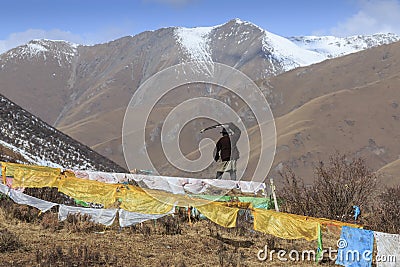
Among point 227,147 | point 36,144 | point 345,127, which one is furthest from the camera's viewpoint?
point 345,127

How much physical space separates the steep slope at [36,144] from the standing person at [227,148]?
58.0 feet

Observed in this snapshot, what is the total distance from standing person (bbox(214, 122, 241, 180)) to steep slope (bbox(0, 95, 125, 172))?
1767 centimetres

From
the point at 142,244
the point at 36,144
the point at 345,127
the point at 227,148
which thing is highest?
the point at 345,127

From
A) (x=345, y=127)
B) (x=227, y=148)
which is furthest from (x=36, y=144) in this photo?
(x=345, y=127)

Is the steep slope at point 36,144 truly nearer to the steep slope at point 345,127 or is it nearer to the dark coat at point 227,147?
the dark coat at point 227,147

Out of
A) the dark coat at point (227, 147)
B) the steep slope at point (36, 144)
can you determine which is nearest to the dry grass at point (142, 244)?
the dark coat at point (227, 147)

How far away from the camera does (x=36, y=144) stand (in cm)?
4047

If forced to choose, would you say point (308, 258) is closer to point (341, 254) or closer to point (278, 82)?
point (341, 254)

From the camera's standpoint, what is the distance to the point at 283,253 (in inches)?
527

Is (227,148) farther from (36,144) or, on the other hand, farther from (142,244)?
(36,144)

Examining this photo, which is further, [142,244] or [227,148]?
[227,148]

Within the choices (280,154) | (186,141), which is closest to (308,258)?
(280,154)

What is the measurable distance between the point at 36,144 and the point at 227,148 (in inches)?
1021

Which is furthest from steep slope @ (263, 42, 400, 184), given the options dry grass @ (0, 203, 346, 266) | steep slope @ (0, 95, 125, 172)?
dry grass @ (0, 203, 346, 266)
